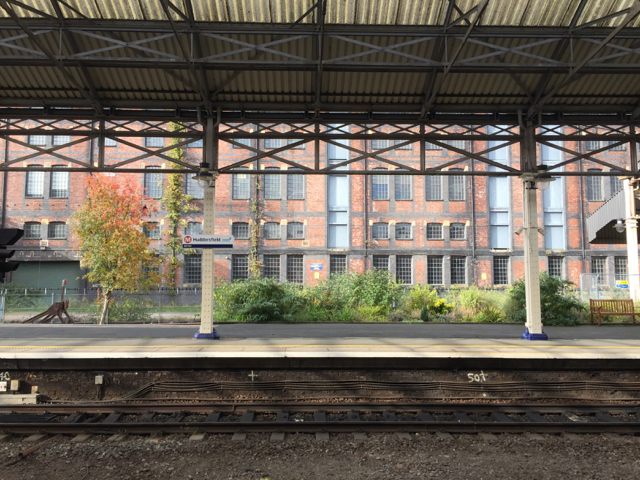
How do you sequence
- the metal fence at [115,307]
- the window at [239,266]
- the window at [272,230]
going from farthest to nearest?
the window at [272,230], the window at [239,266], the metal fence at [115,307]

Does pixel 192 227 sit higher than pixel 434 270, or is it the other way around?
pixel 192 227

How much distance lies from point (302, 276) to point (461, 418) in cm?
2416

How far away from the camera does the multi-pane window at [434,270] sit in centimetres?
3098

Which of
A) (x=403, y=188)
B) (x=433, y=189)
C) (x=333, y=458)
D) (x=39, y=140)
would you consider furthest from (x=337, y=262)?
(x=333, y=458)

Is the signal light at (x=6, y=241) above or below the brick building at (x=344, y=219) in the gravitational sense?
below

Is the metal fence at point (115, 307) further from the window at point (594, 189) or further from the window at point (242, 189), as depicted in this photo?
the window at point (594, 189)

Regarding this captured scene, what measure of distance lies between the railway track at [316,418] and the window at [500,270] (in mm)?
25009

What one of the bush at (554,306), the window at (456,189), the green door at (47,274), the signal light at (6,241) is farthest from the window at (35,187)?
the bush at (554,306)

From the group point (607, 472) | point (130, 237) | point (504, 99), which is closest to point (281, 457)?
point (607, 472)

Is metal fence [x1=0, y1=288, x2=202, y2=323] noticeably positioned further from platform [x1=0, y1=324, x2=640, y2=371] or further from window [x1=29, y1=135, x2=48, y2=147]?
window [x1=29, y1=135, x2=48, y2=147]

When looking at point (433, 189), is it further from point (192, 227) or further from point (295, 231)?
point (192, 227)

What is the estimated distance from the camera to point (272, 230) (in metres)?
31.0

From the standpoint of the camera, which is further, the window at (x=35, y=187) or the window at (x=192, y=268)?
the window at (x=35, y=187)

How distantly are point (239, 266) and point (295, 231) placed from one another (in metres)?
4.59
